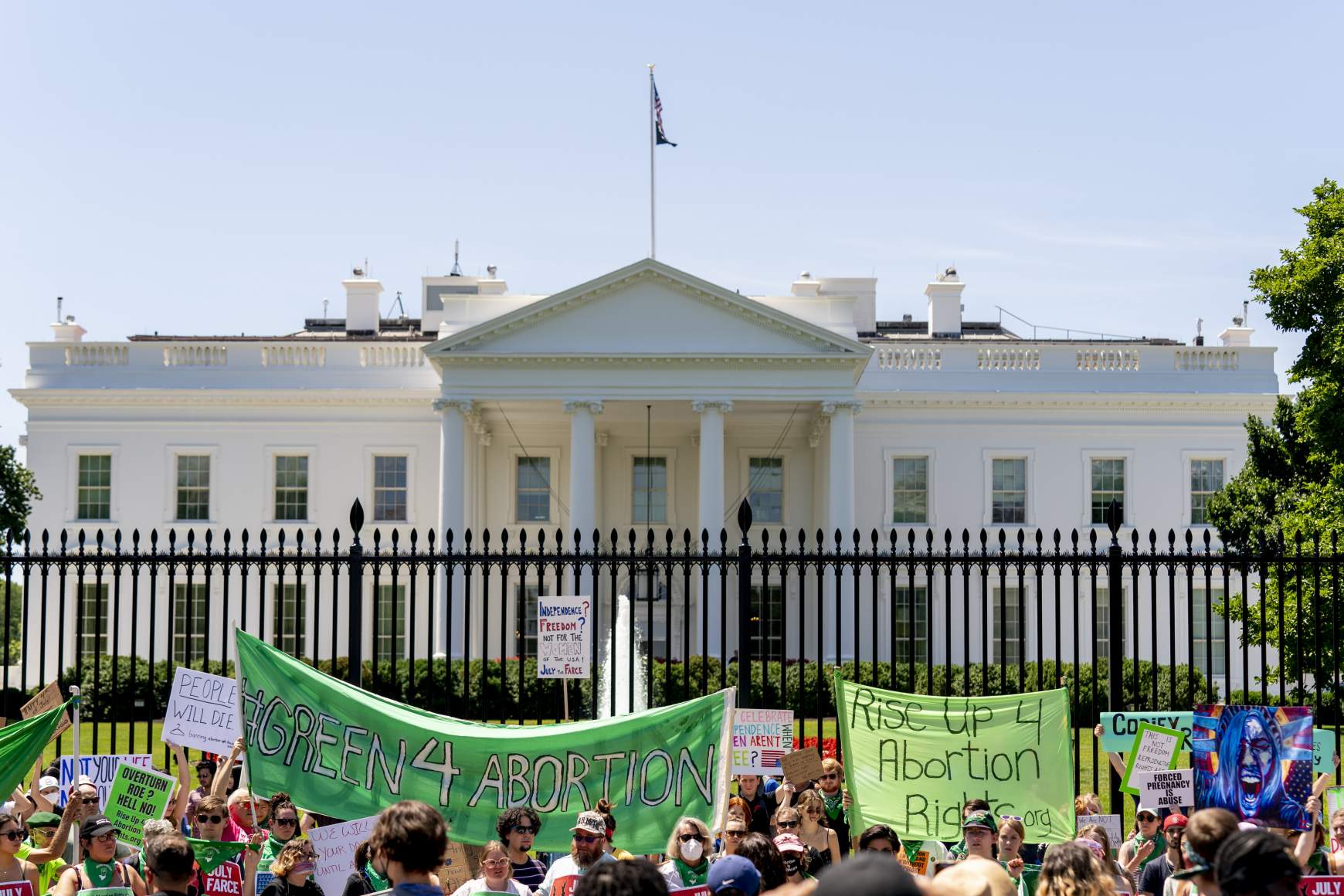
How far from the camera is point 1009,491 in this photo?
41.7 metres

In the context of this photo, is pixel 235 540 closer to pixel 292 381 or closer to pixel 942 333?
pixel 292 381

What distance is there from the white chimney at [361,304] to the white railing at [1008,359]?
1802cm

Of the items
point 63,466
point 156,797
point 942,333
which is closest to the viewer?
point 156,797

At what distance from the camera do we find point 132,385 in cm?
4119

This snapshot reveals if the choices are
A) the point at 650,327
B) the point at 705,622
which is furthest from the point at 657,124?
the point at 705,622

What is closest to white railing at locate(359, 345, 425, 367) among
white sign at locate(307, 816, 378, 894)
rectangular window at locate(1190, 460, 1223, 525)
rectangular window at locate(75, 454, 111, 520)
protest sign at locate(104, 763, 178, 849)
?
rectangular window at locate(75, 454, 111, 520)

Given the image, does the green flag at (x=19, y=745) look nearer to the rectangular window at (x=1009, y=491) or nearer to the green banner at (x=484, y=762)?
the green banner at (x=484, y=762)

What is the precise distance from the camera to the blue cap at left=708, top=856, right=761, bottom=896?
5602mm

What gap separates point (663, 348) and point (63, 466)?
15.0 m

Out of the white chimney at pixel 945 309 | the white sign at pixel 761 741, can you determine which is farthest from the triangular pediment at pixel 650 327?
the white sign at pixel 761 741

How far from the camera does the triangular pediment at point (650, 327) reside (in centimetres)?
3741

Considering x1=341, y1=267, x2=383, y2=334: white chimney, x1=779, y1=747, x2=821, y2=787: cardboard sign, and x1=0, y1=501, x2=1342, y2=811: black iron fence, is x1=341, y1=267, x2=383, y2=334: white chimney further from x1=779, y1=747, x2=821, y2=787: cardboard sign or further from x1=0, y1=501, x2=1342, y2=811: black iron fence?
x1=779, y1=747, x2=821, y2=787: cardboard sign

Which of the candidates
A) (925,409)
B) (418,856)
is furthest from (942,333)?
(418,856)

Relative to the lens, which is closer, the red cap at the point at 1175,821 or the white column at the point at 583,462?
the red cap at the point at 1175,821
